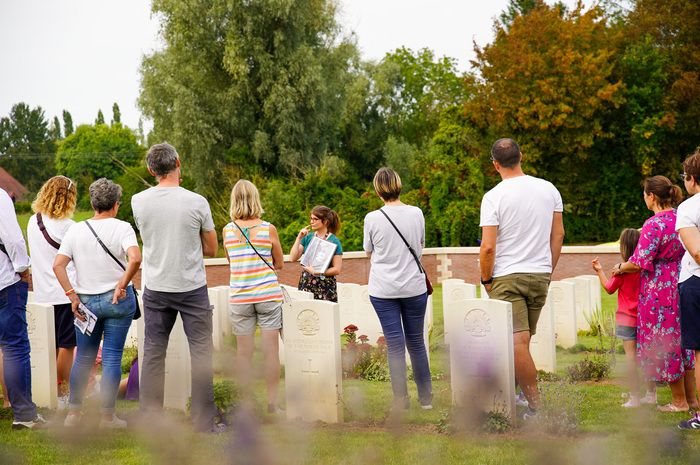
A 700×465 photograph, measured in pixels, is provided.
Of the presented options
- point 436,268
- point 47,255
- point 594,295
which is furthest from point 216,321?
point 436,268

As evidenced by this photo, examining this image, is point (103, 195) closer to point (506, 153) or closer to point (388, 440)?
point (506, 153)

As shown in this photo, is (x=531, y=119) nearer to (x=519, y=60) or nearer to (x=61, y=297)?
(x=519, y=60)

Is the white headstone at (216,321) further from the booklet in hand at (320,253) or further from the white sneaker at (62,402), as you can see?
the white sneaker at (62,402)

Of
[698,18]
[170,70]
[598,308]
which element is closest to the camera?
[598,308]

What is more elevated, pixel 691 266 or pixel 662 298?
pixel 691 266

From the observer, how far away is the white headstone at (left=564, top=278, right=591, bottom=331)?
12117mm

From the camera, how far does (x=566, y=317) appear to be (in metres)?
10.6

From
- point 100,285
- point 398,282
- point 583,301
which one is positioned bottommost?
point 583,301

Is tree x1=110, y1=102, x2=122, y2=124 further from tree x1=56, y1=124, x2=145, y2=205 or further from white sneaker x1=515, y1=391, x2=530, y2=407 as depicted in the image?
white sneaker x1=515, y1=391, x2=530, y2=407

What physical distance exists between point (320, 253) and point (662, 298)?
356 cm

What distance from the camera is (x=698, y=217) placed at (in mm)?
5246

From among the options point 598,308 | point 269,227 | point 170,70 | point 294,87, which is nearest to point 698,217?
point 269,227

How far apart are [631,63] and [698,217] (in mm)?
29063

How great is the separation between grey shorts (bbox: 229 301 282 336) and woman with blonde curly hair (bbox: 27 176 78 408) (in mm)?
1398
